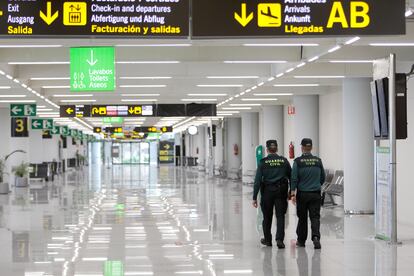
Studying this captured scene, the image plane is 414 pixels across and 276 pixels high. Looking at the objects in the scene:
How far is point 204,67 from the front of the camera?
1705cm

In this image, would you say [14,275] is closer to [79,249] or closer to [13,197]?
[79,249]

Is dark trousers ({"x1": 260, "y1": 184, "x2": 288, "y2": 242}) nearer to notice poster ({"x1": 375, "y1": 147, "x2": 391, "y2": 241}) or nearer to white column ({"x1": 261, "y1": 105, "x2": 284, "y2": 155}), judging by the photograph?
notice poster ({"x1": 375, "y1": 147, "x2": 391, "y2": 241})

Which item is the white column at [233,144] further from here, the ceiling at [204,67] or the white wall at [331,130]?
the white wall at [331,130]

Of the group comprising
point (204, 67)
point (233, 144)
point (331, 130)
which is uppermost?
point (204, 67)

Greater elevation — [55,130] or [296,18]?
[296,18]

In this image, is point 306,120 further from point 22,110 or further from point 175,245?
point 175,245

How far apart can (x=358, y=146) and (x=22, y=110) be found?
1279 cm

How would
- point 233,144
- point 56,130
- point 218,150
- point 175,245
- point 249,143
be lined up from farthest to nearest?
point 218,150
point 56,130
point 233,144
point 249,143
point 175,245

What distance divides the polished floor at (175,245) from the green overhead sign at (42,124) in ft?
50.1

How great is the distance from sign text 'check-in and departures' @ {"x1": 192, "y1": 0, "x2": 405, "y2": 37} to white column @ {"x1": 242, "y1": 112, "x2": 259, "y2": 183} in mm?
23979

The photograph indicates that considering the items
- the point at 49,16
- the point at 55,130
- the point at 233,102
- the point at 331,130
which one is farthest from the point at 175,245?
the point at 55,130

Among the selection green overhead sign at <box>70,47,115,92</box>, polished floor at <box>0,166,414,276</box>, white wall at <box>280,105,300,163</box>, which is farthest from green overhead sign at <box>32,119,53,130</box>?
green overhead sign at <box>70,47,115,92</box>

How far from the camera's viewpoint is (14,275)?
351 inches

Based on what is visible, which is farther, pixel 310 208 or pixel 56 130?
pixel 56 130
